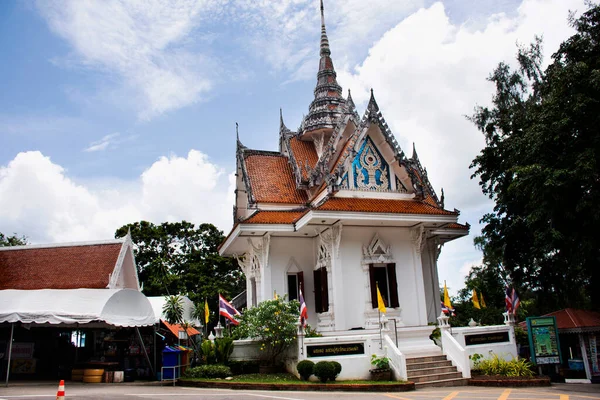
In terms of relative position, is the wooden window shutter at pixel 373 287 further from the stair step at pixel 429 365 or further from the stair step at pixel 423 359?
the stair step at pixel 429 365

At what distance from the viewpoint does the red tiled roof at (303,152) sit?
792 inches

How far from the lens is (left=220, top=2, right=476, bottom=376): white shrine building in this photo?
15922 millimetres

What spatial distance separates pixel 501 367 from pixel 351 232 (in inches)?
234

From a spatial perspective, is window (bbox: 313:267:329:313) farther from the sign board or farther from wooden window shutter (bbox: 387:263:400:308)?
the sign board

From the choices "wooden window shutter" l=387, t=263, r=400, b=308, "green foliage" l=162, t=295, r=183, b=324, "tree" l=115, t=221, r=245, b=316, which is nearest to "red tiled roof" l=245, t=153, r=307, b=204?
"wooden window shutter" l=387, t=263, r=400, b=308

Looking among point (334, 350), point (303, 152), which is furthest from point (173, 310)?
point (303, 152)

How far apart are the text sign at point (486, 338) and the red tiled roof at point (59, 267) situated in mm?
10901

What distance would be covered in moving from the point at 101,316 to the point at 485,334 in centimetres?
1084

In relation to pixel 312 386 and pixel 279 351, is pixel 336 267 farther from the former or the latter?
pixel 312 386

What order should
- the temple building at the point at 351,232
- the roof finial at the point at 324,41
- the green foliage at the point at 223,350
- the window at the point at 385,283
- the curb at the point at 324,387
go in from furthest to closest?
the roof finial at the point at 324,41
the window at the point at 385,283
the temple building at the point at 351,232
the green foliage at the point at 223,350
the curb at the point at 324,387

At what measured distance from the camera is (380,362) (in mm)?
12758

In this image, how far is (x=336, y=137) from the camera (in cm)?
1850

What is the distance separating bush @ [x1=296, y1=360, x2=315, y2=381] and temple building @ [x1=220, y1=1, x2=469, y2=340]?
238 centimetres

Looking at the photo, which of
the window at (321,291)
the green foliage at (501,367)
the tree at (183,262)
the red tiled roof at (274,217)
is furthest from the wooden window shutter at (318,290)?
the tree at (183,262)
